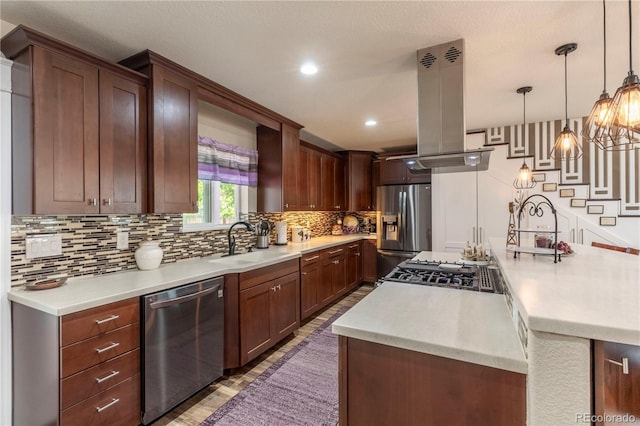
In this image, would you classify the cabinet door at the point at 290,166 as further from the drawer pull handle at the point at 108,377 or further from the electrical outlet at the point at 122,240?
the drawer pull handle at the point at 108,377

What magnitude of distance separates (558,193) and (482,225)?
978mm

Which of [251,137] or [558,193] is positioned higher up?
[251,137]

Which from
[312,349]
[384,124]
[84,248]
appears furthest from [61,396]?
[384,124]

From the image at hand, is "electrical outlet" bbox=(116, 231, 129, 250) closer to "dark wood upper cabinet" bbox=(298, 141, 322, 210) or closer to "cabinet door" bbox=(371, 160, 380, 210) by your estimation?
"dark wood upper cabinet" bbox=(298, 141, 322, 210)

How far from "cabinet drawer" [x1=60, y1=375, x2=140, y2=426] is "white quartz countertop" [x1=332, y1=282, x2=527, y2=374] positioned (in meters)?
1.40

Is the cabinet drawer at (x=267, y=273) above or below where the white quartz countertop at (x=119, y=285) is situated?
below

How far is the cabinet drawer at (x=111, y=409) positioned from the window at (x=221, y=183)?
1.40 m

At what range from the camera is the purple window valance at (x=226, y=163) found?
2928mm

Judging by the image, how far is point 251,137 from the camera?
362cm

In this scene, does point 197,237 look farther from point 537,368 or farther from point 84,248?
point 537,368

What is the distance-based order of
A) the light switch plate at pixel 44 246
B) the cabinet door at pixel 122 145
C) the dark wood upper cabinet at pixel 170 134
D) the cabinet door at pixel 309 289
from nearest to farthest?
the light switch plate at pixel 44 246, the cabinet door at pixel 122 145, the dark wood upper cabinet at pixel 170 134, the cabinet door at pixel 309 289

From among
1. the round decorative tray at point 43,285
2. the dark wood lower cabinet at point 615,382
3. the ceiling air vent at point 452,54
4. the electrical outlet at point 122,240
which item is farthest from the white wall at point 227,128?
the dark wood lower cabinet at point 615,382

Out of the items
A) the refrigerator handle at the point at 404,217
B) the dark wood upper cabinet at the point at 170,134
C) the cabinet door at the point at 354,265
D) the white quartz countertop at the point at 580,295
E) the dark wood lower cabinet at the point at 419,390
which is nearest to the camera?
the white quartz countertop at the point at 580,295

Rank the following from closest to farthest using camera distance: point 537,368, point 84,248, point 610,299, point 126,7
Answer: point 537,368, point 610,299, point 126,7, point 84,248
